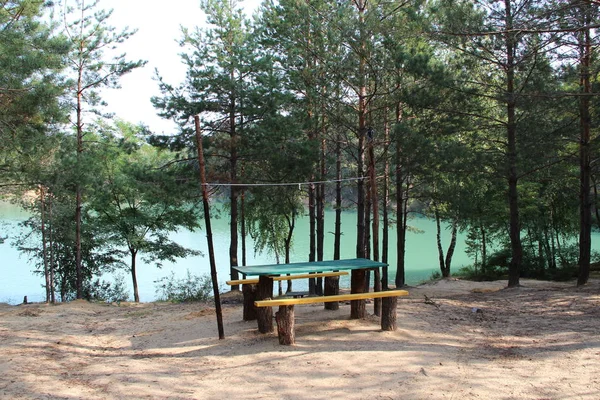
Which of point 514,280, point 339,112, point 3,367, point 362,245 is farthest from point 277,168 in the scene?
point 3,367

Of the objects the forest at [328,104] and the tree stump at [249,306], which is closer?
the tree stump at [249,306]

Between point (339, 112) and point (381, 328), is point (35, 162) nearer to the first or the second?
point (339, 112)

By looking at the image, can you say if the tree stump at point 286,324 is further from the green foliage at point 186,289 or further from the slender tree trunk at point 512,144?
the green foliage at point 186,289

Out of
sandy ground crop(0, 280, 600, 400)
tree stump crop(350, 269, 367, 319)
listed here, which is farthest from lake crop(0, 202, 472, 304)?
tree stump crop(350, 269, 367, 319)

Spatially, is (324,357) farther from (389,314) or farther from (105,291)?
(105,291)

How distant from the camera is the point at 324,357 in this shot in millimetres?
5102

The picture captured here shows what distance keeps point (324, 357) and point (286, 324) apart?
0.66m

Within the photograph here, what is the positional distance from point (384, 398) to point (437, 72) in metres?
7.63

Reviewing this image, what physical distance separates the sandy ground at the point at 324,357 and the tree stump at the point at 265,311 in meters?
0.18

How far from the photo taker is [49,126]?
1109 cm

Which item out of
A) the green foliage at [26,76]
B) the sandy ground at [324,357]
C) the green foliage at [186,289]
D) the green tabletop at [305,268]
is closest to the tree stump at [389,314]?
the sandy ground at [324,357]

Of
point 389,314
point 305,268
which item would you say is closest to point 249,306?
point 305,268

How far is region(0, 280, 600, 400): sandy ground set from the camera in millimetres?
4273

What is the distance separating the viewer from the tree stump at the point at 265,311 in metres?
6.13
